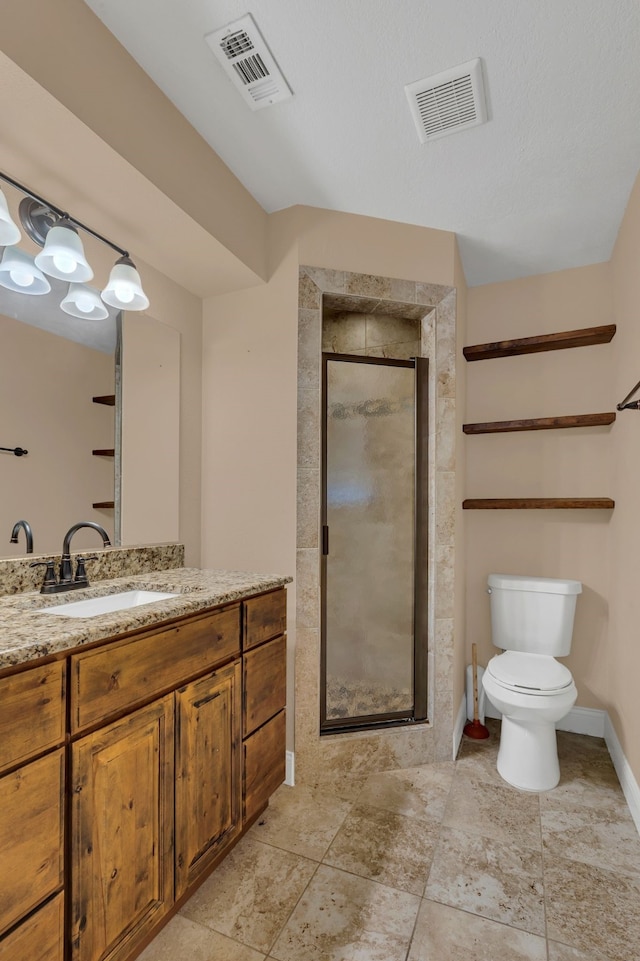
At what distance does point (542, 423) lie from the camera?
102 inches

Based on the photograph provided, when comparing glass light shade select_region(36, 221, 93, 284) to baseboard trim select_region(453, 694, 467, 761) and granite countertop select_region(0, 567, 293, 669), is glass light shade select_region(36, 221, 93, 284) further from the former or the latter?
baseboard trim select_region(453, 694, 467, 761)

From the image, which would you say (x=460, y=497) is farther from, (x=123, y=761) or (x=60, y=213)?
(x=60, y=213)

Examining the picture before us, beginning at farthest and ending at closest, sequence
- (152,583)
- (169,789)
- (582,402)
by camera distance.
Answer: (582,402)
(152,583)
(169,789)

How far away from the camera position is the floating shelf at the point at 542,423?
250cm

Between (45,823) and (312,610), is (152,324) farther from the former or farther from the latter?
(45,823)

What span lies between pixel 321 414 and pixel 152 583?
108 cm

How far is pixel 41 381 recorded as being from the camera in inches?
63.9

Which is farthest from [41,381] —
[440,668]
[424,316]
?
[440,668]

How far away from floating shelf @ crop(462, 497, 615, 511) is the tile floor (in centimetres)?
130

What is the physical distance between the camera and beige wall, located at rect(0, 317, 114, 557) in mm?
1525

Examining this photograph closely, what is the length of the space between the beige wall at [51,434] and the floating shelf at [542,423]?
196cm

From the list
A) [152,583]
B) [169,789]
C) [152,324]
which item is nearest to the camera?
[169,789]

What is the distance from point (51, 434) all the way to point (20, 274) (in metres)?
0.53

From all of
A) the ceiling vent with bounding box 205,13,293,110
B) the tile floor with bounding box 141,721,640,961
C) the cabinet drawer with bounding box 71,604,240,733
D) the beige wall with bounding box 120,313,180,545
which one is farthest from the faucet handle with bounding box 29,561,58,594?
the ceiling vent with bounding box 205,13,293,110
